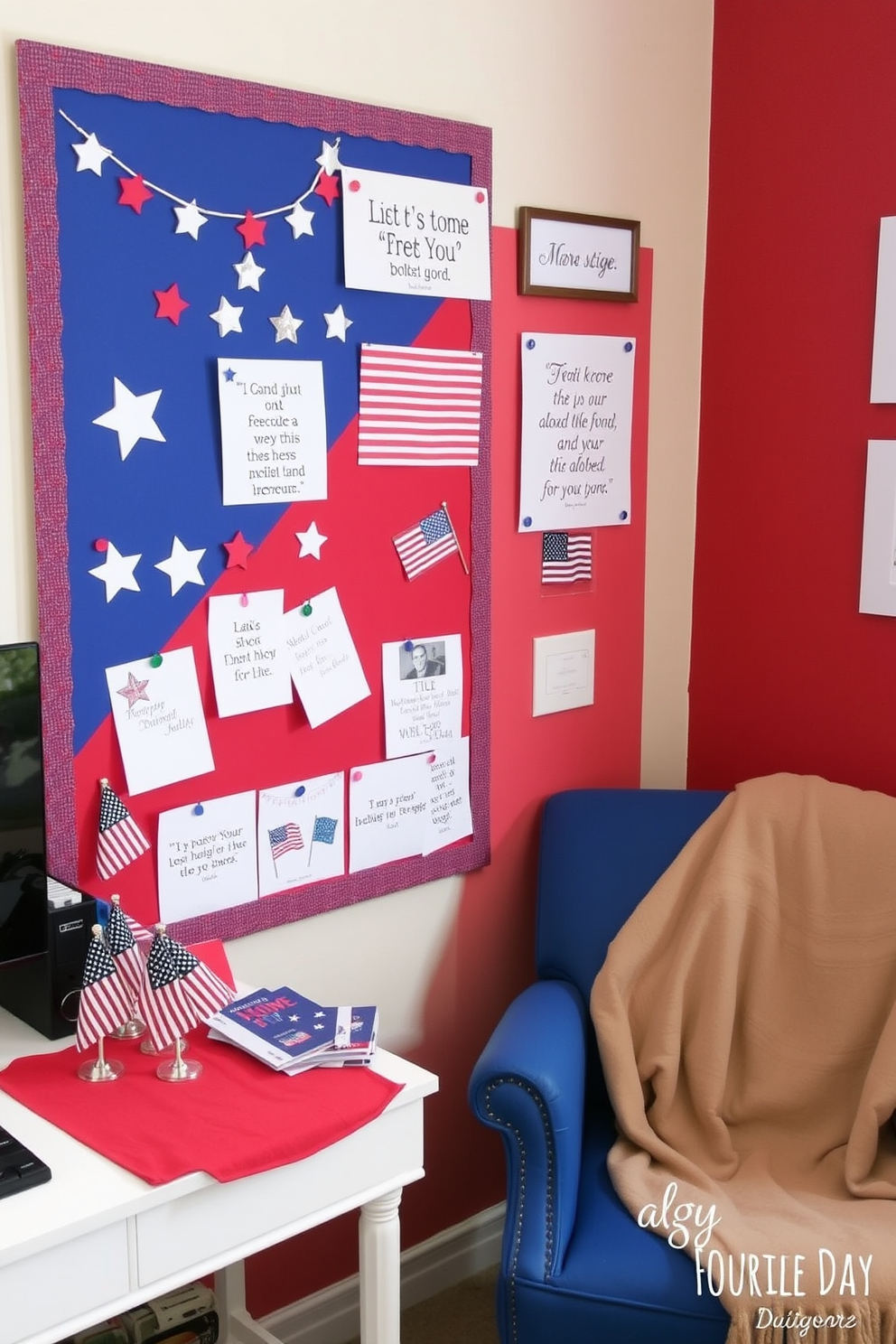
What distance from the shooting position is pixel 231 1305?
6.76 feet

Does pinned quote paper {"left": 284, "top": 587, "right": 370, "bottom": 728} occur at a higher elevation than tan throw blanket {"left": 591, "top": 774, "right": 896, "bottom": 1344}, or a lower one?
higher

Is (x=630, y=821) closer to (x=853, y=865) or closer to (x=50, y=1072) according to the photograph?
(x=853, y=865)

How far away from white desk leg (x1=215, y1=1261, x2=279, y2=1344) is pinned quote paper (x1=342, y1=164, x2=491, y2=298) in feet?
4.91

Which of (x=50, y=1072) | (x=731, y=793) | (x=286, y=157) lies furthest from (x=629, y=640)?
(x=50, y=1072)

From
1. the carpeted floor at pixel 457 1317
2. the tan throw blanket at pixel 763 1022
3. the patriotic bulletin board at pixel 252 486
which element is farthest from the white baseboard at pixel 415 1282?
the patriotic bulletin board at pixel 252 486

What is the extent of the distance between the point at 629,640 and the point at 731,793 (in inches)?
16.5

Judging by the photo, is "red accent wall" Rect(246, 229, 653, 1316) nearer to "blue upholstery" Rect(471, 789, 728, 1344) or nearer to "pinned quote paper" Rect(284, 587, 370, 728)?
"blue upholstery" Rect(471, 789, 728, 1344)

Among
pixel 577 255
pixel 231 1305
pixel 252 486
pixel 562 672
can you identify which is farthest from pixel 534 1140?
pixel 577 255

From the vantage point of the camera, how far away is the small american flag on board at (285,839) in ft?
6.88

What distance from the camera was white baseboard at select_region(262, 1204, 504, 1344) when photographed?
7.54 feet

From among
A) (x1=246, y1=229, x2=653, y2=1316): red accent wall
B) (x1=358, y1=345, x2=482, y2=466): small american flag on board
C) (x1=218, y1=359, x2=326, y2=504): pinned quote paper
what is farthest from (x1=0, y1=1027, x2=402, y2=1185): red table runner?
(x1=358, y1=345, x2=482, y2=466): small american flag on board

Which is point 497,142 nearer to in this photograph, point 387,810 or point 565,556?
point 565,556

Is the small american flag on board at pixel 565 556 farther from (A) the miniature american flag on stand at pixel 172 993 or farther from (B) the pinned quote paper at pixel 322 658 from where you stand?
(A) the miniature american flag on stand at pixel 172 993

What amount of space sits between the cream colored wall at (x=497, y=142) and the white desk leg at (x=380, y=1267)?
54 cm
